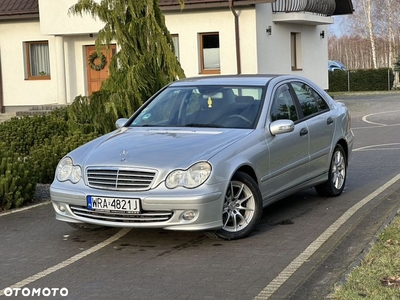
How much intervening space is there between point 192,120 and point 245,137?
857 millimetres

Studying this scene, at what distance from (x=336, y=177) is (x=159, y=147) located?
3.21 meters

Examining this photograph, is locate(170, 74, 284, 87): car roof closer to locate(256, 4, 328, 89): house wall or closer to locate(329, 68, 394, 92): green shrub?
locate(256, 4, 328, 89): house wall

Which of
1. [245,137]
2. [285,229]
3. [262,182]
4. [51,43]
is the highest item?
[51,43]

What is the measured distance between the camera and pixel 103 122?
44.2ft

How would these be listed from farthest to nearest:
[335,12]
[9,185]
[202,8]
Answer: [335,12]
[202,8]
[9,185]

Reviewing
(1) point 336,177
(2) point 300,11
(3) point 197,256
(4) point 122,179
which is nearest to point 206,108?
(4) point 122,179

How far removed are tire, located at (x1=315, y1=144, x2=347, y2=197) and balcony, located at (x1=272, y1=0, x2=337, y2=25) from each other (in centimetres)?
1750

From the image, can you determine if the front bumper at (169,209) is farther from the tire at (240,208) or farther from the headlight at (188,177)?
the tire at (240,208)

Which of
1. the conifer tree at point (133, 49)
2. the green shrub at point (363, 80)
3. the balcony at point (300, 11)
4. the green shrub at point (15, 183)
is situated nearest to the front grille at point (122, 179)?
the green shrub at point (15, 183)

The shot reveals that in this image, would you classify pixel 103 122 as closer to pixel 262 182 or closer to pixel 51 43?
pixel 262 182

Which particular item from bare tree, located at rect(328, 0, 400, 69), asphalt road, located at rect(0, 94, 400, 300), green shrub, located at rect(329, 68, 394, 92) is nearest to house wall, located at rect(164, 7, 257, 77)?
asphalt road, located at rect(0, 94, 400, 300)

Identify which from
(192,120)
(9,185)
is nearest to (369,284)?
(192,120)

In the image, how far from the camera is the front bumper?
22.8 feet

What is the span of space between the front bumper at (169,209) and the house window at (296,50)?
2288cm
